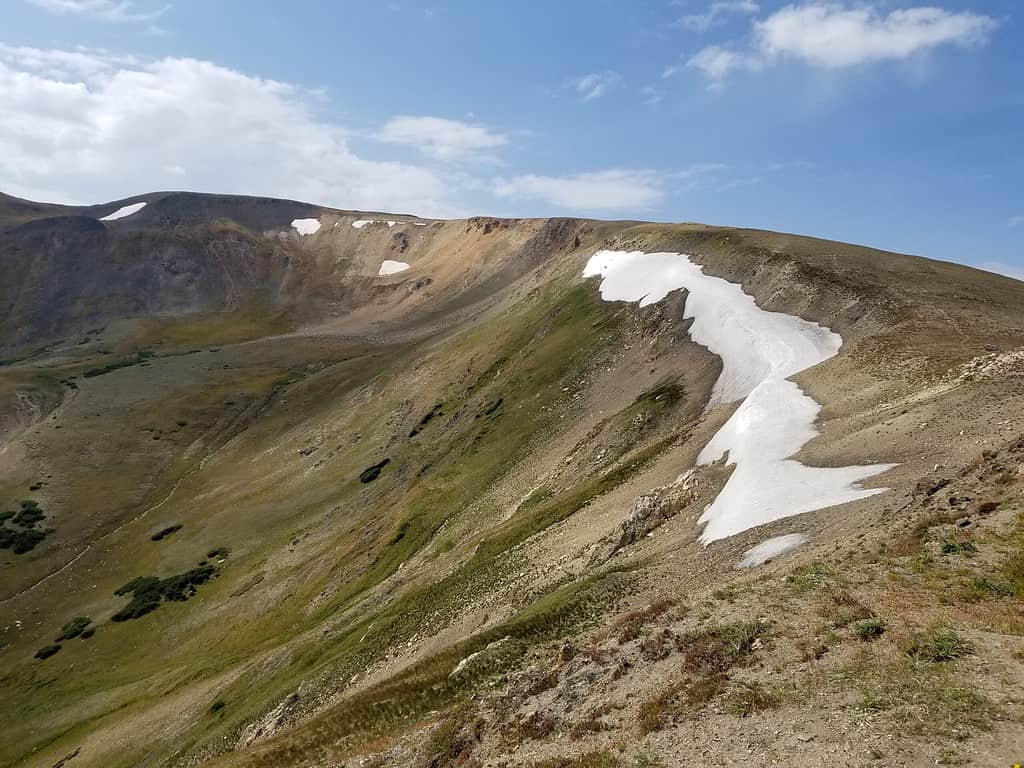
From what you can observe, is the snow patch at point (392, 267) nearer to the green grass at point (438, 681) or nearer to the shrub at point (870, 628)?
the green grass at point (438, 681)

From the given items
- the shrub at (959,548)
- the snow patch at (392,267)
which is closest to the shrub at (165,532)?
the shrub at (959,548)

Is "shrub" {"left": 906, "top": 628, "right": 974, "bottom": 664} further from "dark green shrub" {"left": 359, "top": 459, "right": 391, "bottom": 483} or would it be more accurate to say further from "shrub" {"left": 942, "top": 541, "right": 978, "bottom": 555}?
"dark green shrub" {"left": 359, "top": 459, "right": 391, "bottom": 483}

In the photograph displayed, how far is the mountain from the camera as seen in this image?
1291cm

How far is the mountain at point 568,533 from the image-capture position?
508 inches

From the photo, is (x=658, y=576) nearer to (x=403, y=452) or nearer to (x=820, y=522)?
(x=820, y=522)

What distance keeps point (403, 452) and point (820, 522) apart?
49.5 meters

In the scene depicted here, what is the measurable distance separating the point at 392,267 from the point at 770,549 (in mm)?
162534

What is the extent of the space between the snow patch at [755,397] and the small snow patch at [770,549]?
1.64 metres

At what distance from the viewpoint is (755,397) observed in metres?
34.3

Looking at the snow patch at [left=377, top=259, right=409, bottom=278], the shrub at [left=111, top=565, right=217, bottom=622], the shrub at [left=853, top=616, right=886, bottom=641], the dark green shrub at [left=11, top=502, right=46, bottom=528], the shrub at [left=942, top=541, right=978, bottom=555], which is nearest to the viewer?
the shrub at [left=853, top=616, right=886, bottom=641]

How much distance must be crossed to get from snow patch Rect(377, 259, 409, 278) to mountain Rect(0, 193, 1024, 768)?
63.1 meters

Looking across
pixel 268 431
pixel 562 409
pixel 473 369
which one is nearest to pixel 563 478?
pixel 562 409

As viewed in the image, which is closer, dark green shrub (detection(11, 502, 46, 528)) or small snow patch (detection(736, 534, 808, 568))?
small snow patch (detection(736, 534, 808, 568))

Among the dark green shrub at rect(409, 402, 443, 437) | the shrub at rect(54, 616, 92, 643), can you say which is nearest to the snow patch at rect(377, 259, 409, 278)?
the dark green shrub at rect(409, 402, 443, 437)
